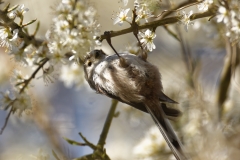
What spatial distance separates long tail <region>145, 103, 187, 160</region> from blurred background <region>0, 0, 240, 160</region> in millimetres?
106

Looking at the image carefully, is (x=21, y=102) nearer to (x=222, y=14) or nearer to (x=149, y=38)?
(x=149, y=38)

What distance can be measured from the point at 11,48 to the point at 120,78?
2.94ft

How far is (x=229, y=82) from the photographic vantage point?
3613 millimetres

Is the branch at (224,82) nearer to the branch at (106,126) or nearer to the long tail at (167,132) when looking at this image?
the long tail at (167,132)

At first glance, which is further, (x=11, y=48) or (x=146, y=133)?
(x=146, y=133)

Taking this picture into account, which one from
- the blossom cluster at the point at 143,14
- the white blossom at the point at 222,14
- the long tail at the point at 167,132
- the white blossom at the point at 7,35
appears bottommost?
the white blossom at the point at 7,35

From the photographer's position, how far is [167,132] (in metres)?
2.95

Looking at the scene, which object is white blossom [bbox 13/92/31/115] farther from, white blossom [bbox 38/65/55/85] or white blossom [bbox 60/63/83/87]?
white blossom [bbox 60/63/83/87]

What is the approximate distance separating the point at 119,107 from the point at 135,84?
809 millimetres

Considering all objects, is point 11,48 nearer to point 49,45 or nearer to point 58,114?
point 49,45

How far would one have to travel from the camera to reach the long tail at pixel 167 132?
280 centimetres

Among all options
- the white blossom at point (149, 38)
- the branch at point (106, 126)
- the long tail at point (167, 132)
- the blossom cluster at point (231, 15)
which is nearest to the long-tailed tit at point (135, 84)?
the long tail at point (167, 132)

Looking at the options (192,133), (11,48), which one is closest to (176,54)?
(192,133)

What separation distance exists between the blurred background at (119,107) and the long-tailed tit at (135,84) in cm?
20
